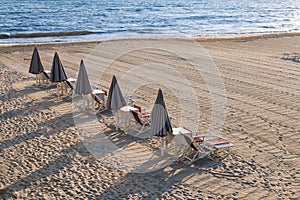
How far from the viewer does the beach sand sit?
685cm

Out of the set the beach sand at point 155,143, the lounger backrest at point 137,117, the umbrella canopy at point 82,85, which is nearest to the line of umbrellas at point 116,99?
the umbrella canopy at point 82,85

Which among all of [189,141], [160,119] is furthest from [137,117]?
[189,141]

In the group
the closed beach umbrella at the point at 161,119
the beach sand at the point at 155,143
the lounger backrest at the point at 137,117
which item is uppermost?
Answer: the closed beach umbrella at the point at 161,119

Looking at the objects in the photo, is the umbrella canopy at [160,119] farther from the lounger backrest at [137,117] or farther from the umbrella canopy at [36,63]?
the umbrella canopy at [36,63]

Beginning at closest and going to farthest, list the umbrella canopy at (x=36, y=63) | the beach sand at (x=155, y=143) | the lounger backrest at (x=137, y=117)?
the beach sand at (x=155, y=143) < the lounger backrest at (x=137, y=117) < the umbrella canopy at (x=36, y=63)

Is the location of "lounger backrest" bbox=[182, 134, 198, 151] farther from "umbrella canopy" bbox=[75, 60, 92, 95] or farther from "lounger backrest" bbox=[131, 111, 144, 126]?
"umbrella canopy" bbox=[75, 60, 92, 95]

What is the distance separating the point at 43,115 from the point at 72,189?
4.38 meters

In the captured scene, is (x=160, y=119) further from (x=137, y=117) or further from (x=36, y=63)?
(x=36, y=63)

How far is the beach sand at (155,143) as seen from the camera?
6.85 m

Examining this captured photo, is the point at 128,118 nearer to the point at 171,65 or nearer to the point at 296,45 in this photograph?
the point at 171,65

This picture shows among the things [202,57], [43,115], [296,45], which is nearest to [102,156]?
[43,115]

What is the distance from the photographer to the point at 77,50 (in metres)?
22.6

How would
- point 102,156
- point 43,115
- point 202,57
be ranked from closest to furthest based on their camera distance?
point 102,156
point 43,115
point 202,57

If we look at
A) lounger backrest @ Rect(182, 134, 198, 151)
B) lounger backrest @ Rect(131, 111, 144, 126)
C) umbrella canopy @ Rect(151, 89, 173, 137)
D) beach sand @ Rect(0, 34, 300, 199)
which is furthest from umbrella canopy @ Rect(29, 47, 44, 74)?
lounger backrest @ Rect(182, 134, 198, 151)
